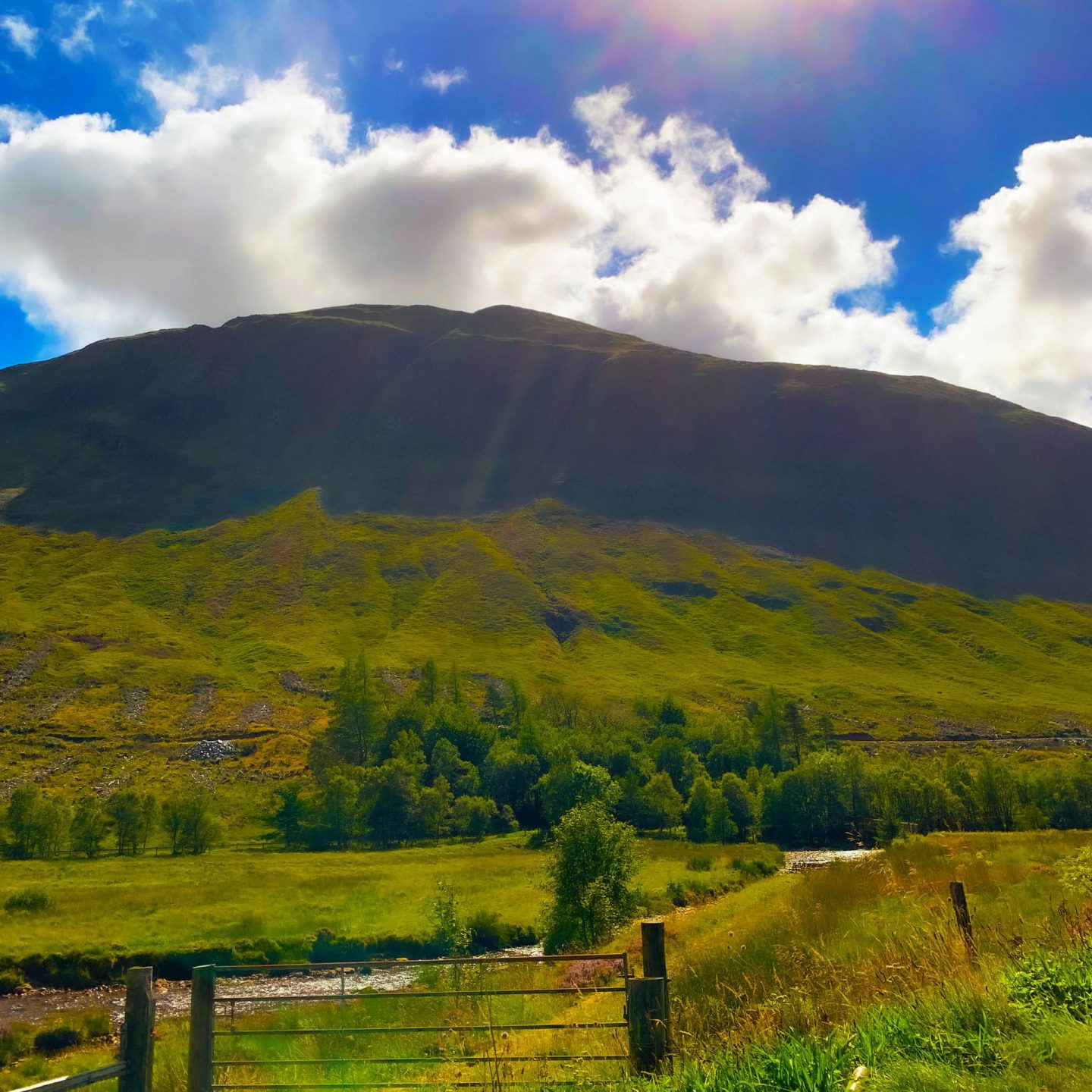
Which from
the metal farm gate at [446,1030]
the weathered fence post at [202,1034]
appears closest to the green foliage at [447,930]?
the metal farm gate at [446,1030]

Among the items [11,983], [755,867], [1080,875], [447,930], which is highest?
[1080,875]

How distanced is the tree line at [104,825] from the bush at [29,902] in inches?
1473

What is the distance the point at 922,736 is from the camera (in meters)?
186

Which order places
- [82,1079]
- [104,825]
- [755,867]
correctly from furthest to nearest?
[104,825] → [755,867] → [82,1079]

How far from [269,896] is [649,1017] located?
62852 mm

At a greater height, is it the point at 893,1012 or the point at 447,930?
the point at 893,1012

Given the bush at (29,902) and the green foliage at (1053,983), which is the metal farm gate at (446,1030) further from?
the bush at (29,902)

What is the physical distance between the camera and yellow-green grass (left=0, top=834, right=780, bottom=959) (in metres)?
53.3

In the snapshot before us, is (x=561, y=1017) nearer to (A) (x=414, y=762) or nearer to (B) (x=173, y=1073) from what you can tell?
(B) (x=173, y=1073)

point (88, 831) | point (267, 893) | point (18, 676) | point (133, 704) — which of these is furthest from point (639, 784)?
point (18, 676)

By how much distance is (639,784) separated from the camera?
119688 mm

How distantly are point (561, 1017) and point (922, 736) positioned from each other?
612ft

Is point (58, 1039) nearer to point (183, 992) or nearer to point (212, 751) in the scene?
point (183, 992)

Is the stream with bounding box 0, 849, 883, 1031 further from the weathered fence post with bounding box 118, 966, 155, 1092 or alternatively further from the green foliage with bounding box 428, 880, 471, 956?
the weathered fence post with bounding box 118, 966, 155, 1092
